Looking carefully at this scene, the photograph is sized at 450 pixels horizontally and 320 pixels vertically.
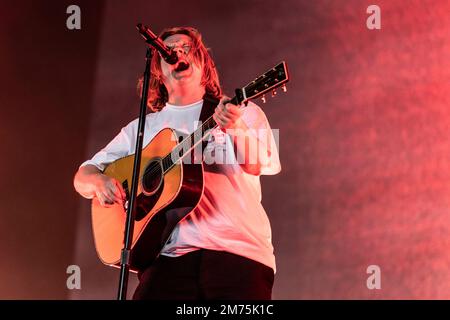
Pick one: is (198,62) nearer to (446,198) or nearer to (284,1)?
(284,1)

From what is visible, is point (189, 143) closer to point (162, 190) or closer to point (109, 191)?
point (162, 190)

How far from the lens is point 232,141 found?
6.91 feet

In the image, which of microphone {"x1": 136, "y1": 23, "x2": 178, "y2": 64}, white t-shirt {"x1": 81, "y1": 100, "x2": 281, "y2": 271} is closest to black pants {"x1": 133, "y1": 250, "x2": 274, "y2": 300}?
white t-shirt {"x1": 81, "y1": 100, "x2": 281, "y2": 271}

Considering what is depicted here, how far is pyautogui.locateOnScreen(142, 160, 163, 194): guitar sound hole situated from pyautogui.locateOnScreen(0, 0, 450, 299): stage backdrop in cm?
59

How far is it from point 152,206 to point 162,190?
0.23 feet

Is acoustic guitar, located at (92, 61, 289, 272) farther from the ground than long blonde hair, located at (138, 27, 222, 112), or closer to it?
closer to it

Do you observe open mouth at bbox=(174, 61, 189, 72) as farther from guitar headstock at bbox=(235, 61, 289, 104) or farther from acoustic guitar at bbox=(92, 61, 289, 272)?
guitar headstock at bbox=(235, 61, 289, 104)

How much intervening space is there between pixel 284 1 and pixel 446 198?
111 cm

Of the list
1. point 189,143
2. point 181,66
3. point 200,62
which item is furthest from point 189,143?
point 200,62

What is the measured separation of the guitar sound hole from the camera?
7.50 ft

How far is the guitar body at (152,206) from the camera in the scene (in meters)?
2.15

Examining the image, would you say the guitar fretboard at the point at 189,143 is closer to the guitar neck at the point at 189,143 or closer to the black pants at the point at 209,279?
the guitar neck at the point at 189,143
